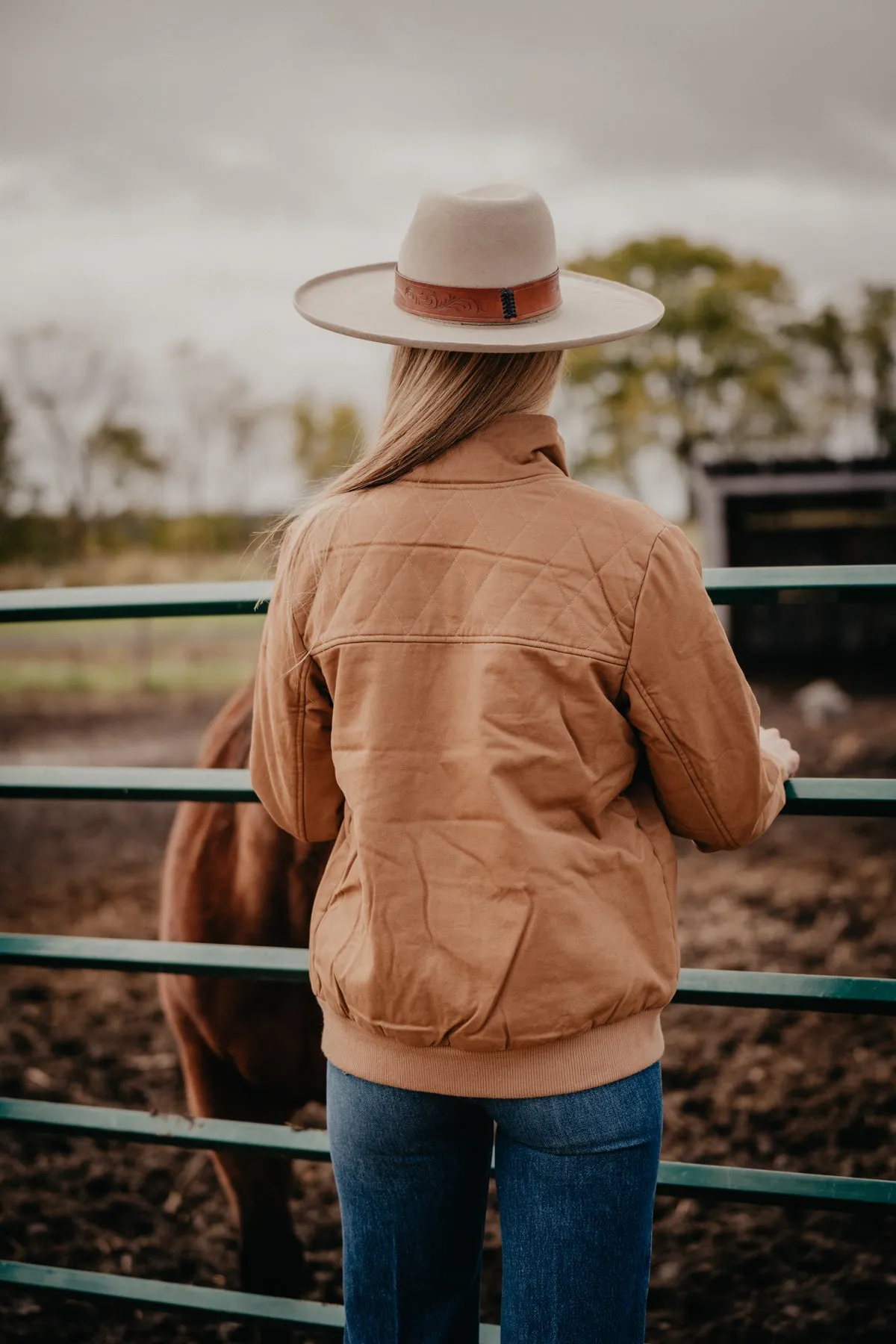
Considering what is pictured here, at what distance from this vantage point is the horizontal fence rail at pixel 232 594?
1510 millimetres

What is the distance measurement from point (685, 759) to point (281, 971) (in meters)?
0.92

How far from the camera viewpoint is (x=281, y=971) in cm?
175

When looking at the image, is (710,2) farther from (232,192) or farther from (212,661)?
(212,661)

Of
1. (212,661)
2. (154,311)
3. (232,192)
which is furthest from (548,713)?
(232,192)

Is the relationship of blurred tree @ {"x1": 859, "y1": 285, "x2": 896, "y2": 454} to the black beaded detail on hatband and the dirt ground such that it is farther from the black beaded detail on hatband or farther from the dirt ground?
the black beaded detail on hatband

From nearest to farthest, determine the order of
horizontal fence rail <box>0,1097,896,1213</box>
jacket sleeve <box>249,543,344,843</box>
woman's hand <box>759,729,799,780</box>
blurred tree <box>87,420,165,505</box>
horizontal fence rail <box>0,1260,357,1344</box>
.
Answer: jacket sleeve <box>249,543,344,843</box>
woman's hand <box>759,729,799,780</box>
horizontal fence rail <box>0,1097,896,1213</box>
horizontal fence rail <box>0,1260,357,1344</box>
blurred tree <box>87,420,165,505</box>

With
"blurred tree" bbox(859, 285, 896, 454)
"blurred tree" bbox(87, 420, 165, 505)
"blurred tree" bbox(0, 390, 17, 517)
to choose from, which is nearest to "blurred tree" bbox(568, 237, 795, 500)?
"blurred tree" bbox(859, 285, 896, 454)

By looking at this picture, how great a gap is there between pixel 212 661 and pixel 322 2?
56.9 meters

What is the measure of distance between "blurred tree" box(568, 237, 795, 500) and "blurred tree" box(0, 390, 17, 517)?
14.0m

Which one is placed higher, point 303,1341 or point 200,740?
point 303,1341

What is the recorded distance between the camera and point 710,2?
5284 centimetres

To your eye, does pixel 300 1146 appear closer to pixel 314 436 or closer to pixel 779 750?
pixel 779 750

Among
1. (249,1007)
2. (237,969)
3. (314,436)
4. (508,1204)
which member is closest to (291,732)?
(508,1204)

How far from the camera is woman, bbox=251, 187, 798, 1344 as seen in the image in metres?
1.06
